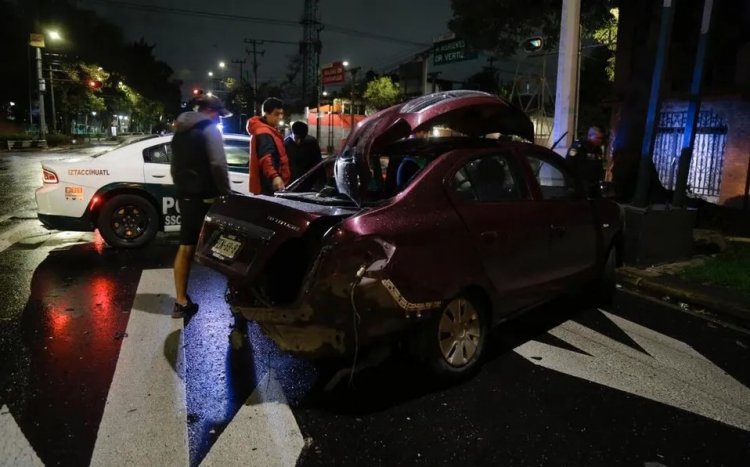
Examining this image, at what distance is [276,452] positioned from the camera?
9.24 feet

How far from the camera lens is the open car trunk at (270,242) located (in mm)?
3293

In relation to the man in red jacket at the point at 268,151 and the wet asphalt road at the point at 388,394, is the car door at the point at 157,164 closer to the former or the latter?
the man in red jacket at the point at 268,151

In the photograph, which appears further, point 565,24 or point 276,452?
point 565,24

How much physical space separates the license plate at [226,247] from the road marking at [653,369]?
2.26 metres

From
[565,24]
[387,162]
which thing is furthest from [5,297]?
[565,24]

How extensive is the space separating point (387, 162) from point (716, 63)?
40.8 ft

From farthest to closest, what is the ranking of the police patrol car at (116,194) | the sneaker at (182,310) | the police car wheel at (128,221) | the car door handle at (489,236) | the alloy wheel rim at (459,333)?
1. the police car wheel at (128,221)
2. the police patrol car at (116,194)
3. the sneaker at (182,310)
4. the car door handle at (489,236)
5. the alloy wheel rim at (459,333)

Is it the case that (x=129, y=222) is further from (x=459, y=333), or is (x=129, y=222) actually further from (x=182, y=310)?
(x=459, y=333)

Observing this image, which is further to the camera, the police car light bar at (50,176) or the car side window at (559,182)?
the police car light bar at (50,176)

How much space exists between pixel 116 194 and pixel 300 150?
2.46 m

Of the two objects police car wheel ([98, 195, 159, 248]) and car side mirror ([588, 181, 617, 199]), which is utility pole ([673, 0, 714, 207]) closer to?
car side mirror ([588, 181, 617, 199])

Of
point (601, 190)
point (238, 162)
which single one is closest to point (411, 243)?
point (601, 190)

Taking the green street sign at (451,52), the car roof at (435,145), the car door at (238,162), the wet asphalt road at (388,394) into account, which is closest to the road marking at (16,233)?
the wet asphalt road at (388,394)

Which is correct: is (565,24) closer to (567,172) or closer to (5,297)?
(567,172)
